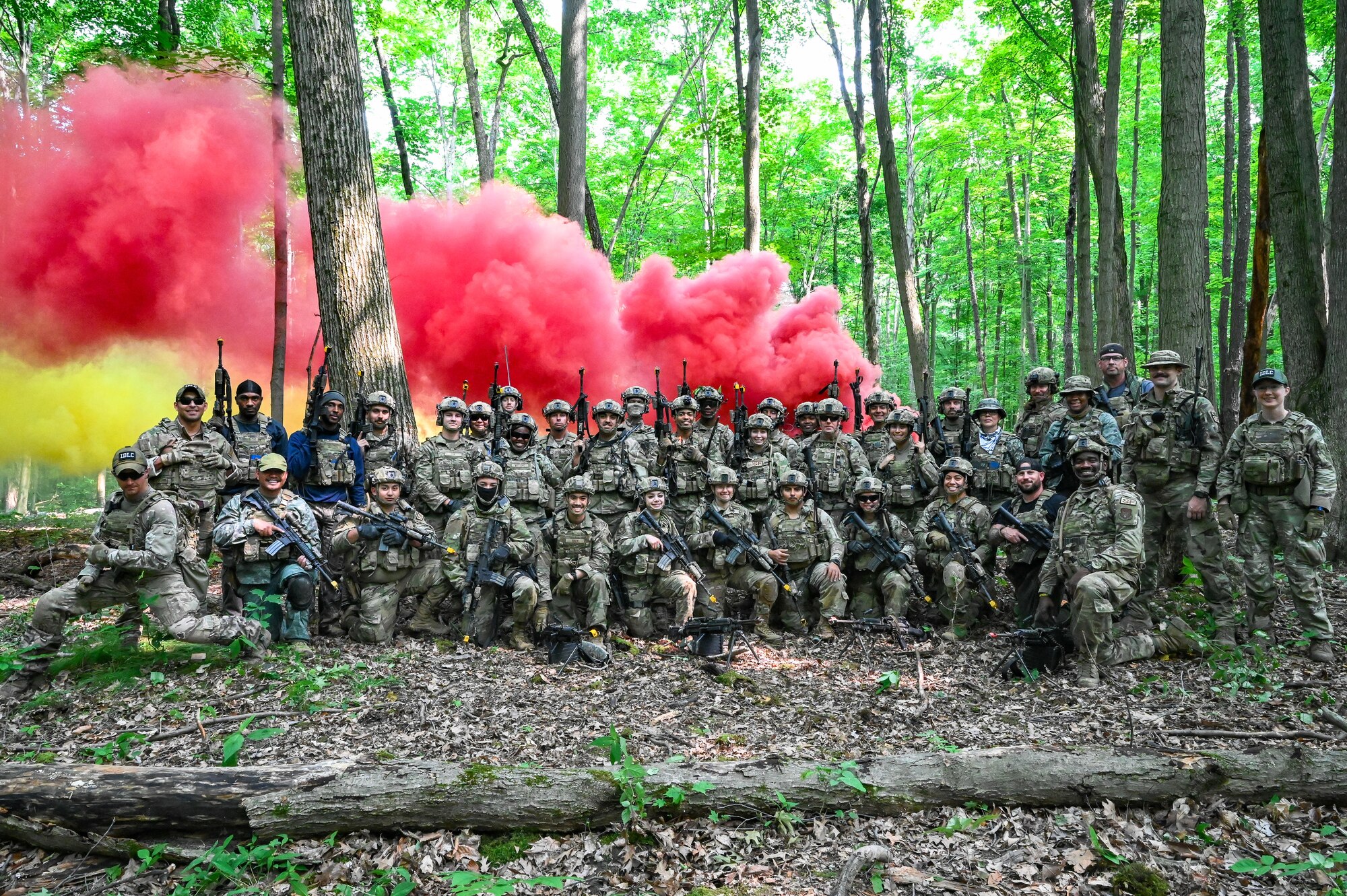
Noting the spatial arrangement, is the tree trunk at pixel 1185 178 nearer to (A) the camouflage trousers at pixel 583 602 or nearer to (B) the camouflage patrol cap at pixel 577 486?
(B) the camouflage patrol cap at pixel 577 486

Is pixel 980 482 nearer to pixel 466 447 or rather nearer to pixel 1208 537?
pixel 1208 537

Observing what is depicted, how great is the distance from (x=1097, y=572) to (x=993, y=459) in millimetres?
2443

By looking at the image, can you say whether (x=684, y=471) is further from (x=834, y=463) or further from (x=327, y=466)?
(x=327, y=466)

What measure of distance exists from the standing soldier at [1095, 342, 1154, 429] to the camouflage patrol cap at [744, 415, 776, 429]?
366 centimetres

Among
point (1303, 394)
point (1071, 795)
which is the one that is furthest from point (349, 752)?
point (1303, 394)

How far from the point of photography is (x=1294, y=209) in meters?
8.15

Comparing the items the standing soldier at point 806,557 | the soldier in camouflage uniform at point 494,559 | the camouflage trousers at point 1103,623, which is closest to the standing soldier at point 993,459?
the standing soldier at point 806,557

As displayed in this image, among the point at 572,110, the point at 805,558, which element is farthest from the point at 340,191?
the point at 572,110

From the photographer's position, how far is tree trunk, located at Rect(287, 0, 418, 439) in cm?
891

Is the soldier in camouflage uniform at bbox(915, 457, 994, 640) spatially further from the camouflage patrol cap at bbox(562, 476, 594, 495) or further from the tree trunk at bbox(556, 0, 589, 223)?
the tree trunk at bbox(556, 0, 589, 223)

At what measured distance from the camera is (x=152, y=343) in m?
14.9

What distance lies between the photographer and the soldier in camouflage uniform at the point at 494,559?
Result: 7.85m

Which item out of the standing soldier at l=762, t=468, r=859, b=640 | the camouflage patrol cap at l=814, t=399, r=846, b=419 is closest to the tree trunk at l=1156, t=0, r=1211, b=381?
the camouflage patrol cap at l=814, t=399, r=846, b=419

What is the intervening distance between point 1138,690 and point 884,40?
14702 mm
